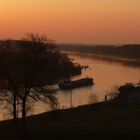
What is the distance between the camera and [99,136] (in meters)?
12.0

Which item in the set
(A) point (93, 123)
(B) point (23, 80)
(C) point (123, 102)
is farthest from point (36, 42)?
(C) point (123, 102)

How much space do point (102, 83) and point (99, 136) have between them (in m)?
32.9

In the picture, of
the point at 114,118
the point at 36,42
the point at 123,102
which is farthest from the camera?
the point at 123,102

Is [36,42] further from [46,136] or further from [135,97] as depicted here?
[135,97]

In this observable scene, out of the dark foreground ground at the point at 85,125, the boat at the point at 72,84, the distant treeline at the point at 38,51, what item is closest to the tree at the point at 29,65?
the distant treeline at the point at 38,51

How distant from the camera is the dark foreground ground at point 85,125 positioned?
40.3 feet

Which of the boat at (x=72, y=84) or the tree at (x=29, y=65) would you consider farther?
the boat at (x=72, y=84)

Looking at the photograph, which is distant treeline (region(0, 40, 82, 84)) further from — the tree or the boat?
the boat

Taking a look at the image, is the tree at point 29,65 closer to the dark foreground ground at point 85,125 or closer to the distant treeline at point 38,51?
the distant treeline at point 38,51

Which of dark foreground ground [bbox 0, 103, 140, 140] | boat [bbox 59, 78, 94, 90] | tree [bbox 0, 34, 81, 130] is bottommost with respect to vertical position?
boat [bbox 59, 78, 94, 90]

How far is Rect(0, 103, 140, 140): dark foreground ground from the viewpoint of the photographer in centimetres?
1229

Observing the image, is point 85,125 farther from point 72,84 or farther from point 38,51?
point 72,84

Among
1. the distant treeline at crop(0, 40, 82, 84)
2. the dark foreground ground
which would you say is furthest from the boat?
the distant treeline at crop(0, 40, 82, 84)

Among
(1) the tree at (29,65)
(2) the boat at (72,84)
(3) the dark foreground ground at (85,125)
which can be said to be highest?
(1) the tree at (29,65)
